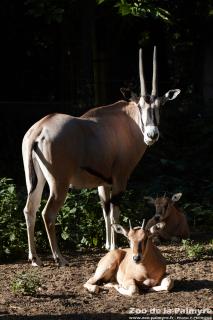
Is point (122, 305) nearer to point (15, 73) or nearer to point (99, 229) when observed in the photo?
point (99, 229)

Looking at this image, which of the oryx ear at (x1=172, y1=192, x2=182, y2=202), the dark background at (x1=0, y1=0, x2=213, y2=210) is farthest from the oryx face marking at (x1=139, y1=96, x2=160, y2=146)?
the dark background at (x1=0, y1=0, x2=213, y2=210)

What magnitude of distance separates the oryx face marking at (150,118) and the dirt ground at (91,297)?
60.2 inches

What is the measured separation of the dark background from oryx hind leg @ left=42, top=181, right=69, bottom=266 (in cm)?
379

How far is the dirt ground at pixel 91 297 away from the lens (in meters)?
6.71

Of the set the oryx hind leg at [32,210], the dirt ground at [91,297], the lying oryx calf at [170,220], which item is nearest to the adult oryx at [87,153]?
the oryx hind leg at [32,210]

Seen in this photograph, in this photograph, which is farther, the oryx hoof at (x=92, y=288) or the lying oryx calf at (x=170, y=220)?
the lying oryx calf at (x=170, y=220)

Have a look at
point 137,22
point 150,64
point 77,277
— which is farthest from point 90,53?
point 77,277

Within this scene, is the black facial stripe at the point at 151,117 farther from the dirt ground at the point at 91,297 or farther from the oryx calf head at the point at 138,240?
the oryx calf head at the point at 138,240

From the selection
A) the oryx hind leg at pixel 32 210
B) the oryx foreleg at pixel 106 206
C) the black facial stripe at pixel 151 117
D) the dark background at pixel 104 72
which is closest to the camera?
the oryx hind leg at pixel 32 210

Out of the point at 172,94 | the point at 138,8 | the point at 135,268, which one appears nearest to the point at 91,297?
the point at 135,268

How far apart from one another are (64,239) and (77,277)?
146cm

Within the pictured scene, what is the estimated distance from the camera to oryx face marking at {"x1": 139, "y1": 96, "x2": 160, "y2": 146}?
930 centimetres

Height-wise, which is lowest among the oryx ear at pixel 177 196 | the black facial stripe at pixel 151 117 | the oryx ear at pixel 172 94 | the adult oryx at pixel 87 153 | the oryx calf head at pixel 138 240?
the oryx ear at pixel 177 196

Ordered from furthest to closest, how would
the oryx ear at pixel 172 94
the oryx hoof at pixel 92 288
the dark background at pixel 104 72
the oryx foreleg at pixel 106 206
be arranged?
the dark background at pixel 104 72 < the oryx ear at pixel 172 94 < the oryx foreleg at pixel 106 206 < the oryx hoof at pixel 92 288
